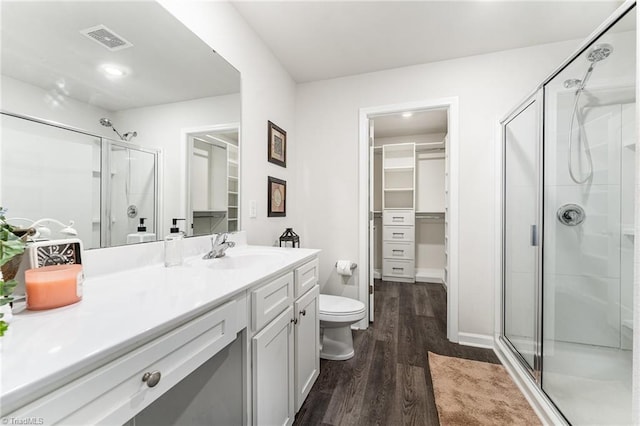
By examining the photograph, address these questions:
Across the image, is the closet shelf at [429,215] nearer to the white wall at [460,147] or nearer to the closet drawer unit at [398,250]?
the closet drawer unit at [398,250]

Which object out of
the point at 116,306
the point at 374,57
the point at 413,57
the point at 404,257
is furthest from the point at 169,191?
the point at 404,257

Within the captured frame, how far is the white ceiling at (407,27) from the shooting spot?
169cm

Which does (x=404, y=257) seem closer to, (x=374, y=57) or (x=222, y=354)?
(x=374, y=57)

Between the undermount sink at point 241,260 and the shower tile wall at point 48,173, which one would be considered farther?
the undermount sink at point 241,260

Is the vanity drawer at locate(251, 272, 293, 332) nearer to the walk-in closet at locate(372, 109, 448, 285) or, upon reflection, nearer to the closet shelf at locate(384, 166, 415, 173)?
the walk-in closet at locate(372, 109, 448, 285)

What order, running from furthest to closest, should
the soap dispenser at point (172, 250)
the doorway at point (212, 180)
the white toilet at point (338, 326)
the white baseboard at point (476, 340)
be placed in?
the white baseboard at point (476, 340) < the white toilet at point (338, 326) < the doorway at point (212, 180) < the soap dispenser at point (172, 250)

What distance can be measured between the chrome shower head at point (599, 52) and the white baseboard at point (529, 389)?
1845 mm

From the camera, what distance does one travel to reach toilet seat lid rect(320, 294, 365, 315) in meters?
1.88

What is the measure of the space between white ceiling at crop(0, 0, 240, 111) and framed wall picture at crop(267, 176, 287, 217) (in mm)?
903

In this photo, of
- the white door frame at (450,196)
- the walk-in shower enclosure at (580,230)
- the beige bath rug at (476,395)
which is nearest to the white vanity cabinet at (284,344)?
the beige bath rug at (476,395)

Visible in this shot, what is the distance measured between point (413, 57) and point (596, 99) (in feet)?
4.23

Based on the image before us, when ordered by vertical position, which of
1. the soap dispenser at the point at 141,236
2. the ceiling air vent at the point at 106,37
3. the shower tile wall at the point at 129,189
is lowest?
the soap dispenser at the point at 141,236

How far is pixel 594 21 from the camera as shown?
1.81 m

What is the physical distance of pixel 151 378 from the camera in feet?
1.90
